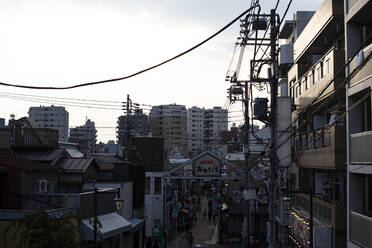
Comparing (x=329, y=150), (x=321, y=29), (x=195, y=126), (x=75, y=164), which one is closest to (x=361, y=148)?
(x=329, y=150)

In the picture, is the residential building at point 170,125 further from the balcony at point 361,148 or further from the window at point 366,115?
the balcony at point 361,148

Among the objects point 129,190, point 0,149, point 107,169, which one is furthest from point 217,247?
point 0,149

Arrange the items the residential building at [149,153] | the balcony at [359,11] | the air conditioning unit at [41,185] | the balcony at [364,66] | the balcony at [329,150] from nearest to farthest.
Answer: the balcony at [364,66]
the balcony at [359,11]
the balcony at [329,150]
the air conditioning unit at [41,185]
the residential building at [149,153]

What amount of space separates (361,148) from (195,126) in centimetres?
13939

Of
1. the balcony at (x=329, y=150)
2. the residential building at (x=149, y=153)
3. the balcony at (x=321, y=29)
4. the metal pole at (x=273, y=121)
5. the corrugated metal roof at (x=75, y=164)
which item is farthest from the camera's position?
the residential building at (x=149, y=153)

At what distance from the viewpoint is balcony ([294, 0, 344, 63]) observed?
712 inches

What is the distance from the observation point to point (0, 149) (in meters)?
20.0

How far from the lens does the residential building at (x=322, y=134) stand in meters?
17.5

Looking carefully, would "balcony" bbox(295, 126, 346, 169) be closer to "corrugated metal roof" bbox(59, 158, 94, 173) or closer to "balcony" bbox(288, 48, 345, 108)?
"balcony" bbox(288, 48, 345, 108)

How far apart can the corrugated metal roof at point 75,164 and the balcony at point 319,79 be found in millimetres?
11928

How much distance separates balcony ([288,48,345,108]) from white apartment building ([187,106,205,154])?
389 feet

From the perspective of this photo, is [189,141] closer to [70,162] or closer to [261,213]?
[261,213]

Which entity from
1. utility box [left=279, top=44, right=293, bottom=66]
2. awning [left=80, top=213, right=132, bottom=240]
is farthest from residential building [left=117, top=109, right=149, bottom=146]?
utility box [left=279, top=44, right=293, bottom=66]

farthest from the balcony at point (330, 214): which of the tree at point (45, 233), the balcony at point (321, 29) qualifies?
the tree at point (45, 233)
